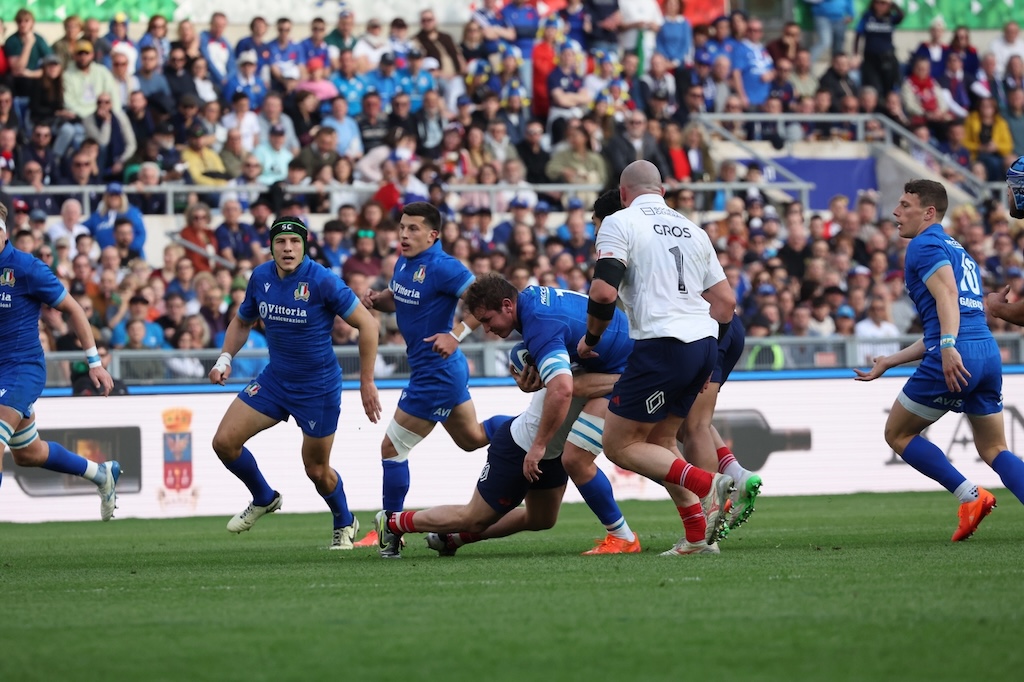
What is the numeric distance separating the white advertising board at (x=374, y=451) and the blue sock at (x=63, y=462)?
4.42 m

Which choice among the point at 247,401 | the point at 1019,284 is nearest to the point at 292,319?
the point at 247,401

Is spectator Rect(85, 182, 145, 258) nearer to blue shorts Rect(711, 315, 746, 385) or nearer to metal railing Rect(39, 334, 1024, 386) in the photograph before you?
metal railing Rect(39, 334, 1024, 386)

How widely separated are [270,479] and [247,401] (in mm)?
5042

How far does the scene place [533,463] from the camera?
28.5 feet

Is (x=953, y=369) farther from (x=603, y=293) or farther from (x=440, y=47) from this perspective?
(x=440, y=47)

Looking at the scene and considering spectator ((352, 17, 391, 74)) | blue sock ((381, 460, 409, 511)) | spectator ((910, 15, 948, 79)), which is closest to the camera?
blue sock ((381, 460, 409, 511))

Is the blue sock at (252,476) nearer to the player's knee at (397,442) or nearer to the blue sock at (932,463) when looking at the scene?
the player's knee at (397,442)

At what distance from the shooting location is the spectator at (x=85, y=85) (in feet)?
66.0

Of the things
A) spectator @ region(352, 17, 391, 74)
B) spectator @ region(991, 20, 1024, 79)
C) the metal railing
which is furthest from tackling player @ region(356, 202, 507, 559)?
spectator @ region(991, 20, 1024, 79)

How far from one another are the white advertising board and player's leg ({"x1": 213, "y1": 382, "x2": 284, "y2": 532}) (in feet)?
14.8

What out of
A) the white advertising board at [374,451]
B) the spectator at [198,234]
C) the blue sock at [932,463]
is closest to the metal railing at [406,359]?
the white advertising board at [374,451]

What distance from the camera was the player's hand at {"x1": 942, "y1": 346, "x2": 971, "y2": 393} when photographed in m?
9.62

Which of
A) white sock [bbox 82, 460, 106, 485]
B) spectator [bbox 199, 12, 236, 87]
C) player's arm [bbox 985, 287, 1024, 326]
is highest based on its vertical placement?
spectator [bbox 199, 12, 236, 87]

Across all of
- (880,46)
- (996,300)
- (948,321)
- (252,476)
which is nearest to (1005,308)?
(996,300)
